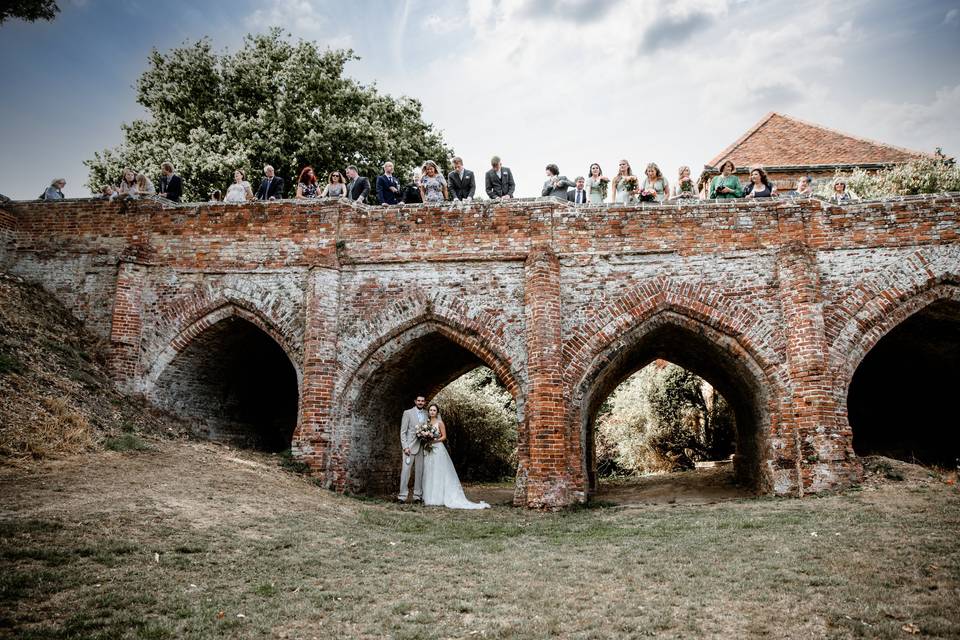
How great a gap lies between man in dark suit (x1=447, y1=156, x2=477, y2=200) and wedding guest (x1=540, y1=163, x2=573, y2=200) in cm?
159

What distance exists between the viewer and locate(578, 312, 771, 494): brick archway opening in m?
13.3

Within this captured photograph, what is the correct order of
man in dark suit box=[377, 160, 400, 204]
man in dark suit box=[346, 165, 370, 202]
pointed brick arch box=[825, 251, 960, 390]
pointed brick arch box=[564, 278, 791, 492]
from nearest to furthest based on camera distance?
pointed brick arch box=[825, 251, 960, 390] → pointed brick arch box=[564, 278, 791, 492] → man in dark suit box=[377, 160, 400, 204] → man in dark suit box=[346, 165, 370, 202]

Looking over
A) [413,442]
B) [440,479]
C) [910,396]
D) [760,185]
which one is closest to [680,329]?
[760,185]

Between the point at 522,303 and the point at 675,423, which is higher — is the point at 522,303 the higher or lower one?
the higher one

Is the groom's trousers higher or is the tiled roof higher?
the tiled roof

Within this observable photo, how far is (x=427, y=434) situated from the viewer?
→ 43.6 ft

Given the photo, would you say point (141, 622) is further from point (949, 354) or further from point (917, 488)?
point (949, 354)

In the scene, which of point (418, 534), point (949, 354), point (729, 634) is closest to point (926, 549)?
point (729, 634)

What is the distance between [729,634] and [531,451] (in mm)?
6887

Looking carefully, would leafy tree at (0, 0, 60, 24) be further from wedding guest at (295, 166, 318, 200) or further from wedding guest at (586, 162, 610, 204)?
wedding guest at (586, 162, 610, 204)

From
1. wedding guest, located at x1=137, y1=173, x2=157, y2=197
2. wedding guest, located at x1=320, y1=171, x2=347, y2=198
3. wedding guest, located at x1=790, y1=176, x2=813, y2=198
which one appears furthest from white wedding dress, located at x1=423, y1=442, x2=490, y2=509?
wedding guest, located at x1=790, y1=176, x2=813, y2=198

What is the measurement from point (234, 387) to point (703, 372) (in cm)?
1068

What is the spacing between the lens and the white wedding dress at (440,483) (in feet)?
42.9

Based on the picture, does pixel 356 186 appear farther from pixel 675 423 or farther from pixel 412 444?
pixel 675 423
